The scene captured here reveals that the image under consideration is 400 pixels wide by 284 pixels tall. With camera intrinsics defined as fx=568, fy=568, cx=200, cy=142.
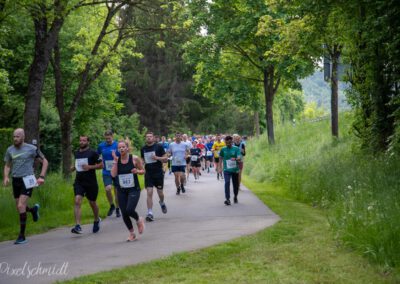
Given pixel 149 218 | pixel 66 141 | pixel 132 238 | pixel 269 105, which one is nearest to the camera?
pixel 132 238

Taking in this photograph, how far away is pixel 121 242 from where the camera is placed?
32.1 feet

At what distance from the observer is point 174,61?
53.2m

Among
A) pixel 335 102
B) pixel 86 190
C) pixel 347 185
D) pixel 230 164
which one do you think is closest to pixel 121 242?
pixel 86 190

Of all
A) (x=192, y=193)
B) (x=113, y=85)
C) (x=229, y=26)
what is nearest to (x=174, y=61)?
(x=113, y=85)

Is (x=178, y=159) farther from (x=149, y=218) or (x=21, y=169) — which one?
(x=21, y=169)

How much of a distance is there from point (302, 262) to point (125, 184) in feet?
12.9

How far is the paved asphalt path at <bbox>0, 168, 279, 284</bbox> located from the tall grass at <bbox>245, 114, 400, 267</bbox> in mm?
1629

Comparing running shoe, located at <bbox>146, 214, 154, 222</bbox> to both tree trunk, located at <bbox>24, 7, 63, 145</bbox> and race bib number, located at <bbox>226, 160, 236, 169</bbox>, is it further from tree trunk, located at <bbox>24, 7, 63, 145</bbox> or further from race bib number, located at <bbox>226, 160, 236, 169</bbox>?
tree trunk, located at <bbox>24, 7, 63, 145</bbox>

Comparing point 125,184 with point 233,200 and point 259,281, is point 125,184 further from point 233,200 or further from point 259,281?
point 233,200

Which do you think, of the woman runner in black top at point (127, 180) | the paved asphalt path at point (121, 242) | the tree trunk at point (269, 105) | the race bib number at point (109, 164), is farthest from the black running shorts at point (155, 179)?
the tree trunk at point (269, 105)

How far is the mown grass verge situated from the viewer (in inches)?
265

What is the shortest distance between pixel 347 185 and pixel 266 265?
18.1ft

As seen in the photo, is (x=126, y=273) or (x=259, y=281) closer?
(x=259, y=281)

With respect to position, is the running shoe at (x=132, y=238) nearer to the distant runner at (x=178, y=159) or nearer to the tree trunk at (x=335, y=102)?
the distant runner at (x=178, y=159)
